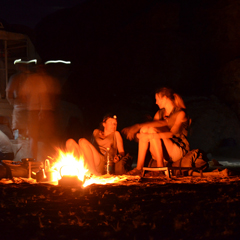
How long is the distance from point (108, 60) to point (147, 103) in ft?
11.4

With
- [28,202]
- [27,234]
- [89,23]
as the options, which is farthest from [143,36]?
[27,234]

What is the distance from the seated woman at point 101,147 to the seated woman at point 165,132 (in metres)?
0.36

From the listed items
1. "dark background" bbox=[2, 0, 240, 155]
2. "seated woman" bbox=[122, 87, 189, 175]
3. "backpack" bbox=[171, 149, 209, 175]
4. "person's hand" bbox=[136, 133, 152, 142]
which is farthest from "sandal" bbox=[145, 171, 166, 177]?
"dark background" bbox=[2, 0, 240, 155]

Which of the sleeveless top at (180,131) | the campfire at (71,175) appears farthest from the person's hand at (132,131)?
the campfire at (71,175)

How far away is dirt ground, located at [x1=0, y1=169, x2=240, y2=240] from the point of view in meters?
3.05

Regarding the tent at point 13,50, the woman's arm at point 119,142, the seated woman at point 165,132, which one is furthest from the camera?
the tent at point 13,50

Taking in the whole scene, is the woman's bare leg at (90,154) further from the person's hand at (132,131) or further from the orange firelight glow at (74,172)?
the person's hand at (132,131)

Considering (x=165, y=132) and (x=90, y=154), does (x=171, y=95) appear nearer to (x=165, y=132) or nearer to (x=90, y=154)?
(x=165, y=132)

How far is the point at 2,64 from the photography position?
40.7ft

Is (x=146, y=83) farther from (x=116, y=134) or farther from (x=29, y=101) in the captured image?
(x=116, y=134)

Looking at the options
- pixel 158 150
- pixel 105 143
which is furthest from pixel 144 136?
pixel 105 143

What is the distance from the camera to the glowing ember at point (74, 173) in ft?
19.3

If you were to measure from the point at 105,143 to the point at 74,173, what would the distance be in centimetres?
163

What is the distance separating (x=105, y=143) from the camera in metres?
7.38
